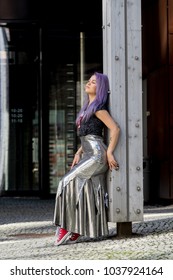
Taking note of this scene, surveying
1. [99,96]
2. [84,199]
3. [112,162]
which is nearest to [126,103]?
[99,96]

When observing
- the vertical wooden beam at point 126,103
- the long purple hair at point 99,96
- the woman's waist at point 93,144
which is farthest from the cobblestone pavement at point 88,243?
the long purple hair at point 99,96

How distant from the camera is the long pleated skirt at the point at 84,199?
10211 millimetres

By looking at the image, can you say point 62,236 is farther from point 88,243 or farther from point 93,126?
point 93,126

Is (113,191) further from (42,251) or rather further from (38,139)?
(38,139)

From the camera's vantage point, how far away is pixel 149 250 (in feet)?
30.0

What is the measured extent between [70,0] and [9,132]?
3.30m

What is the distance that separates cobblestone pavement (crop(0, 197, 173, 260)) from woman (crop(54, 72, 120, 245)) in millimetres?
219

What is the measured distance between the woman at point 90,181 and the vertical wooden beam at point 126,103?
0.13m

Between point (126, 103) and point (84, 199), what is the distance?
48.2 inches

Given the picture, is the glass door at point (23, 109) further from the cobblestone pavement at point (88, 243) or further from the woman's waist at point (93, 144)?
the woman's waist at point (93, 144)

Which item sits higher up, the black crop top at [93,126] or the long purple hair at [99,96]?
the long purple hair at [99,96]

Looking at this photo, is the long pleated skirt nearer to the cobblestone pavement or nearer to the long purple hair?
the cobblestone pavement

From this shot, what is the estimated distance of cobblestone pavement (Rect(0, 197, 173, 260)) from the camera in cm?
902

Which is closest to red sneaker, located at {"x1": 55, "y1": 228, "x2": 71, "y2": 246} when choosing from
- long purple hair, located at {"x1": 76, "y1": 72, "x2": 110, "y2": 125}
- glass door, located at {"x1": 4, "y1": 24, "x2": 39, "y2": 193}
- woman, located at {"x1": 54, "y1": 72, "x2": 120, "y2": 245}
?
woman, located at {"x1": 54, "y1": 72, "x2": 120, "y2": 245}
